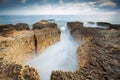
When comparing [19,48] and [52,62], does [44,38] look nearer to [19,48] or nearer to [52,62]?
[52,62]

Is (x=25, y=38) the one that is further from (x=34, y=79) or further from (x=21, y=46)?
(x=34, y=79)

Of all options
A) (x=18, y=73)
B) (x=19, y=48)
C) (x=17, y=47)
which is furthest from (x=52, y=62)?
(x=18, y=73)

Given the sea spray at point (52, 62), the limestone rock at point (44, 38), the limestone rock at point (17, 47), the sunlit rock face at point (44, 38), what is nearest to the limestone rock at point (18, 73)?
the limestone rock at point (17, 47)

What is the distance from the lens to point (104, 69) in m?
7.60

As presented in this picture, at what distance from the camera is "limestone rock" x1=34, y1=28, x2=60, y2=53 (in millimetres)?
20645

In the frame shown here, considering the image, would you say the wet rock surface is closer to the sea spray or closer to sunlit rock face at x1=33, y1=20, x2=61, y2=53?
sunlit rock face at x1=33, y1=20, x2=61, y2=53

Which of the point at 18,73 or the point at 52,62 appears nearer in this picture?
the point at 18,73

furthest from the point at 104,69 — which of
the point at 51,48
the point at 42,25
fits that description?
the point at 42,25

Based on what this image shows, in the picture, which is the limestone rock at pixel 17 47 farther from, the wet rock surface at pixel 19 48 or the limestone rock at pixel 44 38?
the limestone rock at pixel 44 38

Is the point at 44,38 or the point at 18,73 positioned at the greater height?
the point at 18,73

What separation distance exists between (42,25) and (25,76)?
952 inches

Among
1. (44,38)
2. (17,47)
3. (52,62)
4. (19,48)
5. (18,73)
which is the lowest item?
(52,62)

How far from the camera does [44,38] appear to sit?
22.2 meters

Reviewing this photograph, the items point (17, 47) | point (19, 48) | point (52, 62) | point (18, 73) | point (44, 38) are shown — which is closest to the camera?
point (18, 73)
